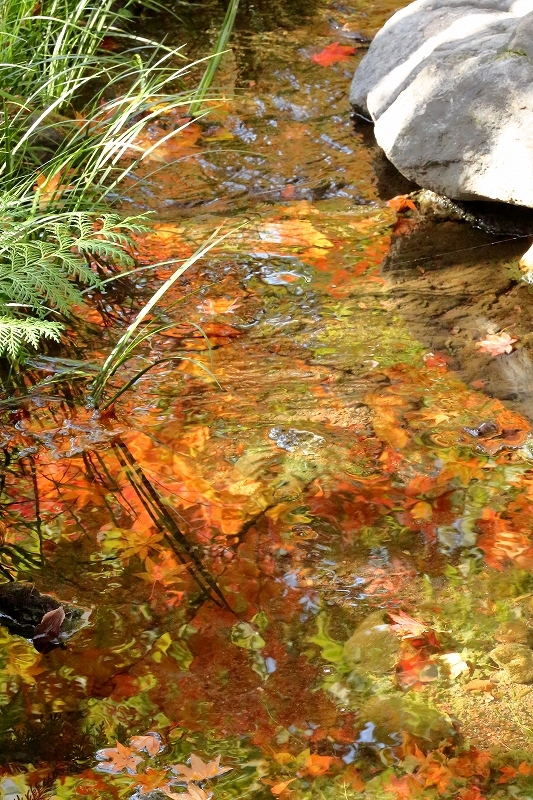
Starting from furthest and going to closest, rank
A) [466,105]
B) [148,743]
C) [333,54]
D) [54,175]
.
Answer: [333,54] → [466,105] → [54,175] → [148,743]

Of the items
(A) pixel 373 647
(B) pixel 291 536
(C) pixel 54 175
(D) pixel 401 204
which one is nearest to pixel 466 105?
(D) pixel 401 204

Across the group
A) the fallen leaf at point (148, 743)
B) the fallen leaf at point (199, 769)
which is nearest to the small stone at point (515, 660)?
the fallen leaf at point (199, 769)

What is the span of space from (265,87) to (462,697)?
170 inches

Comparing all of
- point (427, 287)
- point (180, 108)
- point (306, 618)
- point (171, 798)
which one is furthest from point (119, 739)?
point (180, 108)

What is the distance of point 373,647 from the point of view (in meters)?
2.37

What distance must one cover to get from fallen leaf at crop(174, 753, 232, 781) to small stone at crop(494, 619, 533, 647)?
0.84 m

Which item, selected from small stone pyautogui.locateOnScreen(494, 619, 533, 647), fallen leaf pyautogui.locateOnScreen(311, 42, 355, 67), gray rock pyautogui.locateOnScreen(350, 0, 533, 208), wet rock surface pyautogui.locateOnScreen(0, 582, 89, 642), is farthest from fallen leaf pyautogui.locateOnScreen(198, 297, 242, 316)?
fallen leaf pyautogui.locateOnScreen(311, 42, 355, 67)

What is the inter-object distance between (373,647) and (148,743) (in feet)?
2.18

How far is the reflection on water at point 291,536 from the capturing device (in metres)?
2.12

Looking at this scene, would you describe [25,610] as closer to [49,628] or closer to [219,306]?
[49,628]

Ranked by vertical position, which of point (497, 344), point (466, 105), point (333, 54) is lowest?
point (497, 344)

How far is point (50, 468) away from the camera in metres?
2.93

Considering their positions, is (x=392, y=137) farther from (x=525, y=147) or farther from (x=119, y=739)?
(x=119, y=739)

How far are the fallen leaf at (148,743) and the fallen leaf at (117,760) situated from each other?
0.02m
